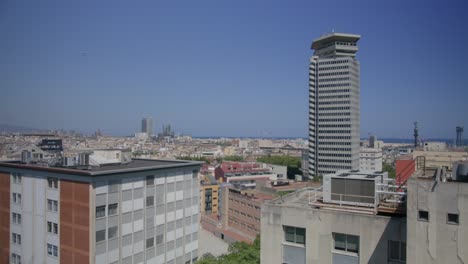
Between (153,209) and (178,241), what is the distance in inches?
148

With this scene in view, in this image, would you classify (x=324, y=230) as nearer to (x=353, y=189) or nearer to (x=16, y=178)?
(x=353, y=189)

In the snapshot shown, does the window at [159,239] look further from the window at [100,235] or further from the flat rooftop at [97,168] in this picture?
the flat rooftop at [97,168]

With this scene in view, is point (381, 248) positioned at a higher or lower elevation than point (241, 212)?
higher

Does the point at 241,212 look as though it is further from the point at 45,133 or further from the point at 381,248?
the point at 45,133

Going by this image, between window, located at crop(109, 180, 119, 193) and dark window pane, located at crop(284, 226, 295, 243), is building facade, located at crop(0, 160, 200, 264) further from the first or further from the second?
dark window pane, located at crop(284, 226, 295, 243)

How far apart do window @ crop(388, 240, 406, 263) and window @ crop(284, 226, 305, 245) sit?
7.50 ft

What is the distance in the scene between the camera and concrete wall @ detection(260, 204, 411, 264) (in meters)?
9.08

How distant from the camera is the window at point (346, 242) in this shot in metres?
9.54

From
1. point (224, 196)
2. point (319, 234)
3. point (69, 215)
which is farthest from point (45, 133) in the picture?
point (319, 234)

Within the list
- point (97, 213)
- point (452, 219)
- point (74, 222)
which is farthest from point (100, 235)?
point (452, 219)

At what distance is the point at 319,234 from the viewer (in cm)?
991

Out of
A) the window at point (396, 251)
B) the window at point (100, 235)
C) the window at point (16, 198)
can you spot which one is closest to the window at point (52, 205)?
the window at point (100, 235)

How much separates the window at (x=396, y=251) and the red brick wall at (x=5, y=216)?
24.5 metres

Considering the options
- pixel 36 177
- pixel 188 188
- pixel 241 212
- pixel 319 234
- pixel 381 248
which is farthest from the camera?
pixel 241 212
